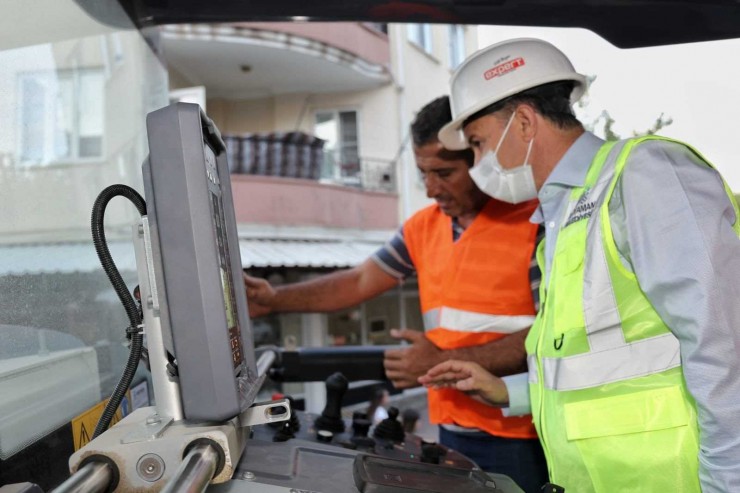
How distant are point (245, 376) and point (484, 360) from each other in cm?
116

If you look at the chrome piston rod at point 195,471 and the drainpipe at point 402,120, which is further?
the drainpipe at point 402,120

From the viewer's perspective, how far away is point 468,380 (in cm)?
187

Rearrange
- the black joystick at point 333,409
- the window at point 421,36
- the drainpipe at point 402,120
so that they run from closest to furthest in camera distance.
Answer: the black joystick at point 333,409 → the drainpipe at point 402,120 → the window at point 421,36

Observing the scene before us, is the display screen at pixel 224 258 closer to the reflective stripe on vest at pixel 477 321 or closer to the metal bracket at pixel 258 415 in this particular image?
the metal bracket at pixel 258 415

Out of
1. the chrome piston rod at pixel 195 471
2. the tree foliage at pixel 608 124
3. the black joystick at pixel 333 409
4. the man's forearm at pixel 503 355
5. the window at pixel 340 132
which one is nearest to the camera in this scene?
the chrome piston rod at pixel 195 471

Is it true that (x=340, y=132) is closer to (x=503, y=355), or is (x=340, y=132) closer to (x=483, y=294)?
(x=483, y=294)

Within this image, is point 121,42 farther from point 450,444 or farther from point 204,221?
point 450,444

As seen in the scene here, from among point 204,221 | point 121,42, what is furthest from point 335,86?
point 204,221

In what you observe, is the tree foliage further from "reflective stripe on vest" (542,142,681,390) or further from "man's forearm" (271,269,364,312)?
"man's forearm" (271,269,364,312)

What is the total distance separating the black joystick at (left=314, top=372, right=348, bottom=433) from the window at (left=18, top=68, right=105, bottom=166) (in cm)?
80

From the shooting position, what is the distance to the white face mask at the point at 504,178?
5.79 feet

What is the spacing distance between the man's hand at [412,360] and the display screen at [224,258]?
1.16m

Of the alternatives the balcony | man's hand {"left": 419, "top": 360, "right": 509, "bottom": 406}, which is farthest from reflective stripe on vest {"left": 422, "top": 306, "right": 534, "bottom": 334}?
the balcony

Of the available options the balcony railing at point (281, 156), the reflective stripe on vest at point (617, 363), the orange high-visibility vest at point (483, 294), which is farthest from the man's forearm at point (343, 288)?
the balcony railing at point (281, 156)
